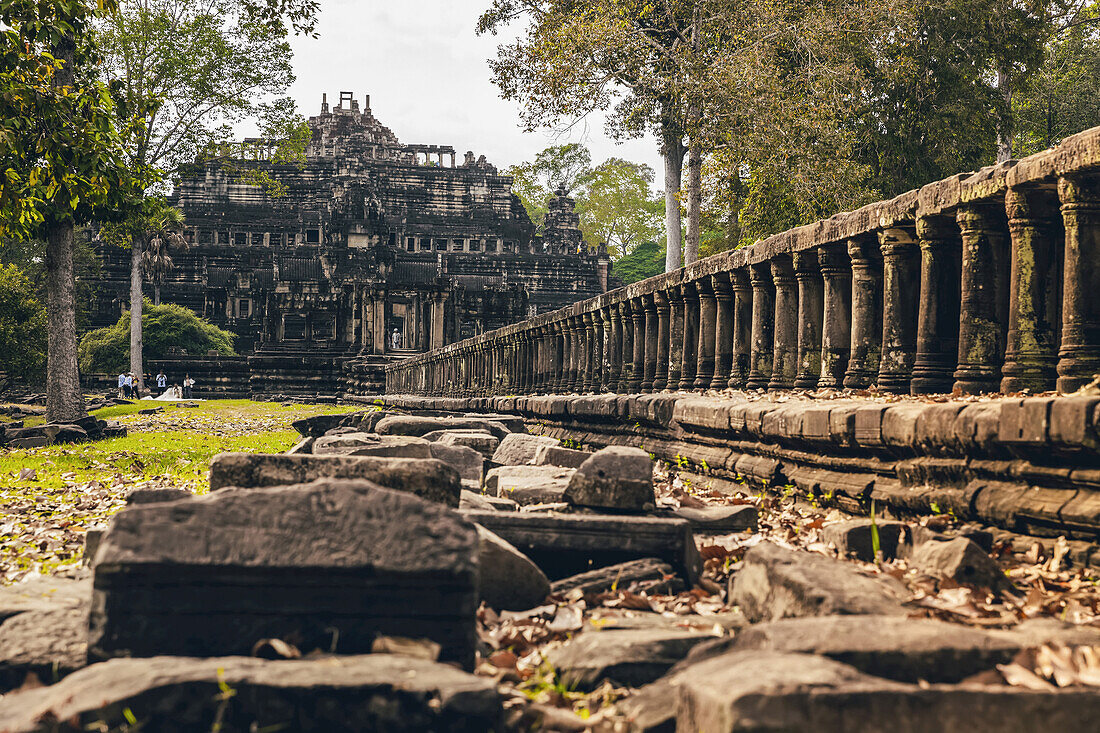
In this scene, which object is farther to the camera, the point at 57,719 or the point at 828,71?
the point at 828,71

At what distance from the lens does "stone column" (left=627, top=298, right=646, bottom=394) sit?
28.6 feet

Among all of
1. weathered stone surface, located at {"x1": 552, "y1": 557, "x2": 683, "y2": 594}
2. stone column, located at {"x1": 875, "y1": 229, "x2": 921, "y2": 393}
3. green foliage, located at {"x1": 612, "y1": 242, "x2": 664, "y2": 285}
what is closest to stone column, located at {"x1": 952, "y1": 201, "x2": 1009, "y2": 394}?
stone column, located at {"x1": 875, "y1": 229, "x2": 921, "y2": 393}

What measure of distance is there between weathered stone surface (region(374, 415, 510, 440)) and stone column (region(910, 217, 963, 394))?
14.2 feet

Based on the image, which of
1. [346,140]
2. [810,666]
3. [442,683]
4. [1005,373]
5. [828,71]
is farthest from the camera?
[346,140]

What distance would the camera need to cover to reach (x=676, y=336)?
7.92 metres

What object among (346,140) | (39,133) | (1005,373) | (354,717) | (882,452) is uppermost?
(346,140)

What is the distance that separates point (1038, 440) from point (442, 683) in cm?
222

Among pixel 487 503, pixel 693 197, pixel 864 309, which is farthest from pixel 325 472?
pixel 693 197

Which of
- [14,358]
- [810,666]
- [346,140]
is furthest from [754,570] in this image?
[346,140]

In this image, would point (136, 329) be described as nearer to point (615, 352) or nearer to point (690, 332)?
point (615, 352)

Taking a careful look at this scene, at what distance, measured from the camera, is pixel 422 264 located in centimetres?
5838

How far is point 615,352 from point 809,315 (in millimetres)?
3581

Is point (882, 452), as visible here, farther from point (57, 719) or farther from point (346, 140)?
point (346, 140)

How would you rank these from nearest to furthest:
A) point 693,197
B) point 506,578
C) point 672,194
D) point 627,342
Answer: point 506,578 < point 627,342 < point 693,197 < point 672,194
